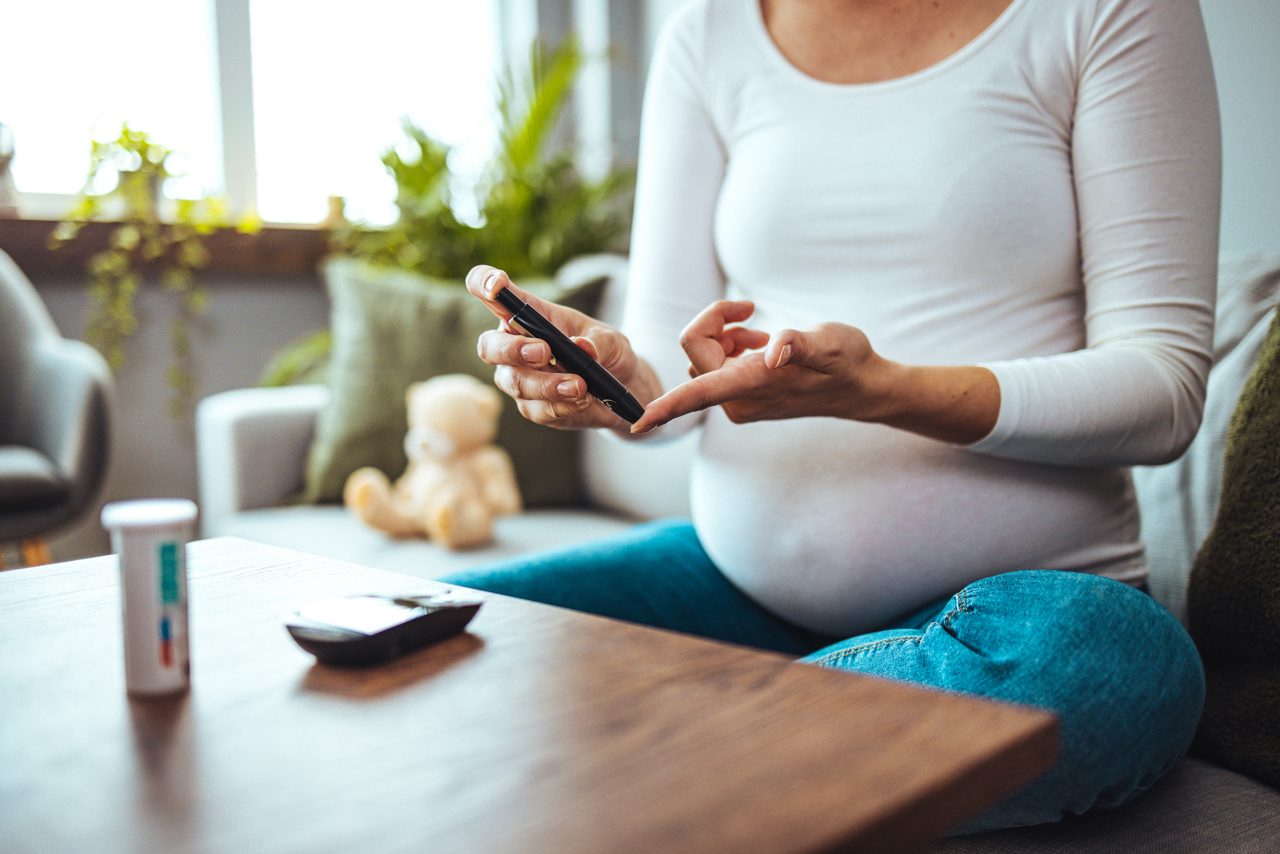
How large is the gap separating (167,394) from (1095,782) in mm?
2439

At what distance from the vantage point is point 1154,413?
2.72 ft

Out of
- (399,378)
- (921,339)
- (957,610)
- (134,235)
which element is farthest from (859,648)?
(134,235)

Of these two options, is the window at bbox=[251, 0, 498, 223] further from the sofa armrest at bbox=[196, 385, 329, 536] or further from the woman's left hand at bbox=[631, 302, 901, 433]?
the woman's left hand at bbox=[631, 302, 901, 433]

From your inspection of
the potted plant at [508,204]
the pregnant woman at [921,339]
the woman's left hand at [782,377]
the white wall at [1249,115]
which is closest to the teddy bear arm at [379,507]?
the pregnant woman at [921,339]

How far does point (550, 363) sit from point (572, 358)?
0.19ft

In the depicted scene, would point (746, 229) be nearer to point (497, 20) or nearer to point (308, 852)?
point (308, 852)

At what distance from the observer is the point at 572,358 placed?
697mm

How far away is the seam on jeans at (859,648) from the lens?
0.72 m

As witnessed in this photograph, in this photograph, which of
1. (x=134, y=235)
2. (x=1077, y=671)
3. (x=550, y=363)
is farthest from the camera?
(x=134, y=235)

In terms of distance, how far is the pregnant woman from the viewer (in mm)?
779

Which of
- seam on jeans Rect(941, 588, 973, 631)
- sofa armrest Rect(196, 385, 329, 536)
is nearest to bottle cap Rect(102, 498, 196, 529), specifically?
seam on jeans Rect(941, 588, 973, 631)

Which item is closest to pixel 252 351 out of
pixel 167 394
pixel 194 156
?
pixel 167 394

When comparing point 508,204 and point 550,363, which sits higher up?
point 508,204

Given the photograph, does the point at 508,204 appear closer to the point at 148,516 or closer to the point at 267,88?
the point at 267,88
